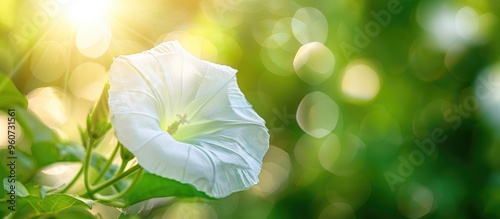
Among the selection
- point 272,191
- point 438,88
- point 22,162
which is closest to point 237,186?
point 22,162

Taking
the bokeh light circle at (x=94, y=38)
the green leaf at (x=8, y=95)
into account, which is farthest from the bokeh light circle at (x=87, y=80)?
the green leaf at (x=8, y=95)

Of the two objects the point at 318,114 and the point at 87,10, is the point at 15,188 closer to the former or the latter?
the point at 87,10

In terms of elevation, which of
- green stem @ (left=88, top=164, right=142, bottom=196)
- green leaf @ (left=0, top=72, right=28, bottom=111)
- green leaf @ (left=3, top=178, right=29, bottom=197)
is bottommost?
green stem @ (left=88, top=164, right=142, bottom=196)

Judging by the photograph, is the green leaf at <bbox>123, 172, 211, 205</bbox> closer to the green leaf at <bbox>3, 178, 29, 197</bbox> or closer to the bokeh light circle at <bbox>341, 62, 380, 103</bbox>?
the green leaf at <bbox>3, 178, 29, 197</bbox>

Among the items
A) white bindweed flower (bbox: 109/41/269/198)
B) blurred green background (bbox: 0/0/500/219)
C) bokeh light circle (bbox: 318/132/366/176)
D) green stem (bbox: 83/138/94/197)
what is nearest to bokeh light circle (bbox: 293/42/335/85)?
blurred green background (bbox: 0/0/500/219)

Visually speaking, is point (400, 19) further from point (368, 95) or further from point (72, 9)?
point (72, 9)

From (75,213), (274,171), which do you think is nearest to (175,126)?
(75,213)

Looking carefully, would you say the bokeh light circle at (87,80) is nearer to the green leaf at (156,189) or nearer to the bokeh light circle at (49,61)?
the bokeh light circle at (49,61)
